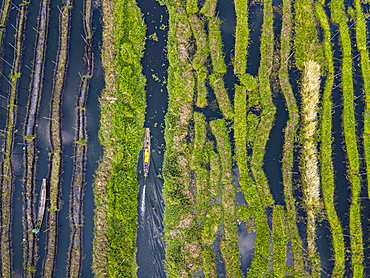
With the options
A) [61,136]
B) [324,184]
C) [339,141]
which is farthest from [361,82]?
[61,136]

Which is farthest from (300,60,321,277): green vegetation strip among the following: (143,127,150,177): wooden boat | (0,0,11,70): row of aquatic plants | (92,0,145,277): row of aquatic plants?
(0,0,11,70): row of aquatic plants

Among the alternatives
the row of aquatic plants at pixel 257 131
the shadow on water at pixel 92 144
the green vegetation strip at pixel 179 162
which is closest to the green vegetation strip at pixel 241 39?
the row of aquatic plants at pixel 257 131

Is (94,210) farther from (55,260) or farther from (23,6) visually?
(23,6)

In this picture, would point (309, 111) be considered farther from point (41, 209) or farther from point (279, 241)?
point (41, 209)

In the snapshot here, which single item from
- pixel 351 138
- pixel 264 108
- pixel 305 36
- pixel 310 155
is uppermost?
pixel 305 36

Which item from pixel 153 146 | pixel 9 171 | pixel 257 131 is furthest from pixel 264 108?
pixel 9 171

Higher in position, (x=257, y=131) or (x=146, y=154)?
(x=257, y=131)
